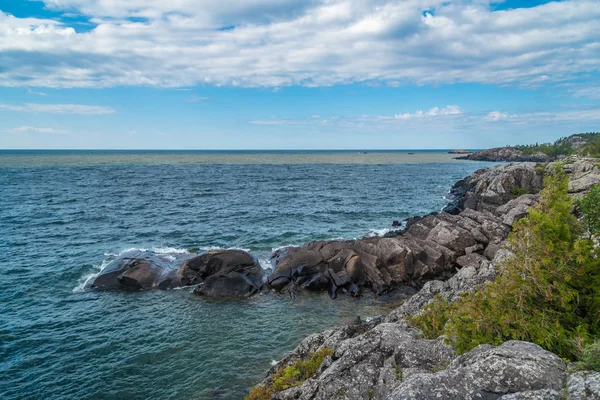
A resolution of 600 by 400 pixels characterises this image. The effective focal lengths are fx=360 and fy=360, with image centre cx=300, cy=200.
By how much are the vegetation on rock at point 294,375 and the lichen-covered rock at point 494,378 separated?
662cm

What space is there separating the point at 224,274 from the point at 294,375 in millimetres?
17258

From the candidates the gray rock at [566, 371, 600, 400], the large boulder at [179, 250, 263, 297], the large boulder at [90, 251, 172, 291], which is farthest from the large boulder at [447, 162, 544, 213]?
the gray rock at [566, 371, 600, 400]

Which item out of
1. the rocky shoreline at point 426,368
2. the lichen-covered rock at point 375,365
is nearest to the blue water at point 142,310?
the rocky shoreline at point 426,368

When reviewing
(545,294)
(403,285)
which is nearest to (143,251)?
(403,285)

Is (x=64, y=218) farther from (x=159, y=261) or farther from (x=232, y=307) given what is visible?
(x=232, y=307)

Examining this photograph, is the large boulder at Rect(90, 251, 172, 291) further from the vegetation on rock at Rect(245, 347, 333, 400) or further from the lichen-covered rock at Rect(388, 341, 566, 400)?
the lichen-covered rock at Rect(388, 341, 566, 400)

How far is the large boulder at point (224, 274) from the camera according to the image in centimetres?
2942

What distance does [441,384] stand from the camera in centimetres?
820

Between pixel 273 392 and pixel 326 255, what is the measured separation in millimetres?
19209

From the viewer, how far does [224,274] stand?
1204 inches

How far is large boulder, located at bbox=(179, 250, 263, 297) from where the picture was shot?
2942 centimetres

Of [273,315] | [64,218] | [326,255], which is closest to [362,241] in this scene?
[326,255]

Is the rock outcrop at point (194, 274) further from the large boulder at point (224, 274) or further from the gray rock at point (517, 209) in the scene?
the gray rock at point (517, 209)

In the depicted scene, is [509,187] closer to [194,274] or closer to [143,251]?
[194,274]
